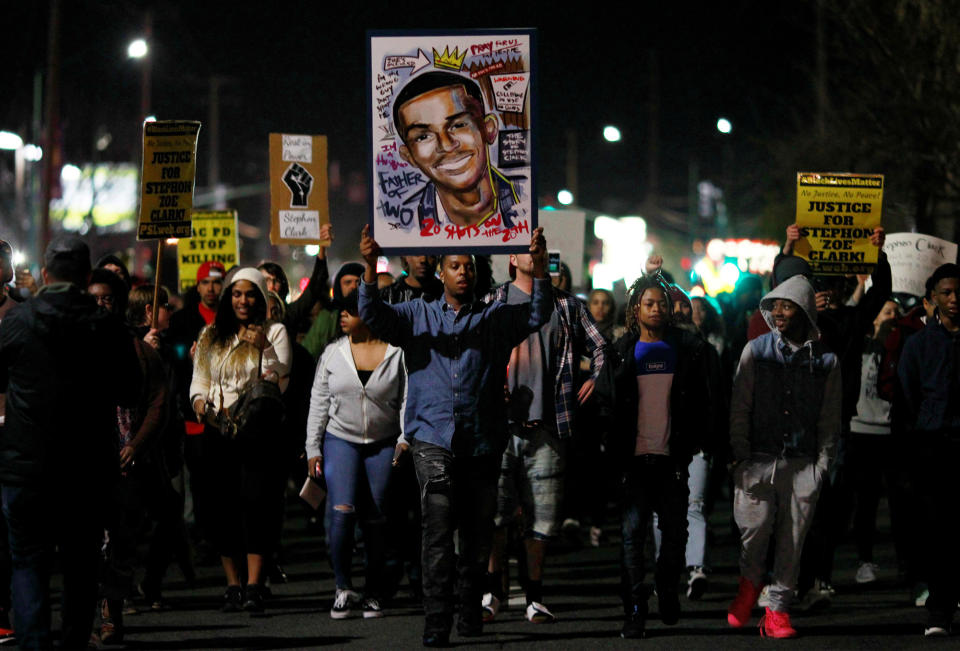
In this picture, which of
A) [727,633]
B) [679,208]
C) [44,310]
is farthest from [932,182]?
[679,208]

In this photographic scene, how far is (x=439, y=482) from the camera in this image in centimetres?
887

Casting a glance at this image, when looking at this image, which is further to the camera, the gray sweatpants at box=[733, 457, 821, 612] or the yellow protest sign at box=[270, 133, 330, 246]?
the yellow protest sign at box=[270, 133, 330, 246]

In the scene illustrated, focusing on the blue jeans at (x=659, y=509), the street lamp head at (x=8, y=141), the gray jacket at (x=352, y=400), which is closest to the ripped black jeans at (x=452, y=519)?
the blue jeans at (x=659, y=509)

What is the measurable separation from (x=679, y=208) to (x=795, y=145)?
2970 inches

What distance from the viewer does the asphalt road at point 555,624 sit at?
9.11 metres

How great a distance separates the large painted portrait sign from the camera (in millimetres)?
9023

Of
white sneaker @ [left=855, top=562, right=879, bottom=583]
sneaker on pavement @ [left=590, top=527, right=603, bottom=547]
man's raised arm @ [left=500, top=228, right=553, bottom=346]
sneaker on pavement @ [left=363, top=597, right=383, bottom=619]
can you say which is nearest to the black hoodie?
man's raised arm @ [left=500, top=228, right=553, bottom=346]

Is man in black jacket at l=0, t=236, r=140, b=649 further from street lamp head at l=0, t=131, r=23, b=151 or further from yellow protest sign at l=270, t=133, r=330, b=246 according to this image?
street lamp head at l=0, t=131, r=23, b=151

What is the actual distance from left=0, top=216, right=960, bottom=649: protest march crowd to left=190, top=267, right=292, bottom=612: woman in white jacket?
16 millimetres

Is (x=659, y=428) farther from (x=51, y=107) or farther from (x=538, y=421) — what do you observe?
(x=51, y=107)

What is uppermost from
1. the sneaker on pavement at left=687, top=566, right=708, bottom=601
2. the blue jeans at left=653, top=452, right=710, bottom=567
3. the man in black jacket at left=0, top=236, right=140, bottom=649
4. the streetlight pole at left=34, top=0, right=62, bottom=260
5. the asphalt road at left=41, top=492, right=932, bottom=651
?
the streetlight pole at left=34, top=0, right=62, bottom=260

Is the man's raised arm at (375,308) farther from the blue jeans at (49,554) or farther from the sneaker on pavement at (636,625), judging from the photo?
the sneaker on pavement at (636,625)

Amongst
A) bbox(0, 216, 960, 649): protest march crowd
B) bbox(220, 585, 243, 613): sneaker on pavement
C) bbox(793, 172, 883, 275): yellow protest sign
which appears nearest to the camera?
bbox(0, 216, 960, 649): protest march crowd

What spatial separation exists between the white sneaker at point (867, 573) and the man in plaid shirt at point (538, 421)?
295 cm
